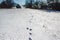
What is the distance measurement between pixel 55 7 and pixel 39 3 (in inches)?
82.9

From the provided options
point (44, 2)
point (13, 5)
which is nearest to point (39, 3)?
point (44, 2)

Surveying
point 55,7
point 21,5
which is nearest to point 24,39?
point 55,7

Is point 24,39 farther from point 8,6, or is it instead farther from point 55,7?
point 8,6

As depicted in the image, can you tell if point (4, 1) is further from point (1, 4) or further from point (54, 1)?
point (54, 1)

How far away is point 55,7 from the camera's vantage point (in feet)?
55.5

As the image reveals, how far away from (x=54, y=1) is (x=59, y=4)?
102 cm

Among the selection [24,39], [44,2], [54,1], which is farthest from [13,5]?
[24,39]

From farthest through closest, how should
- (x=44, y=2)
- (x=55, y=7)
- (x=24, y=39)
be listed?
(x=44, y=2)
(x=55, y=7)
(x=24, y=39)

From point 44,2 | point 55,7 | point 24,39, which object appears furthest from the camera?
point 44,2

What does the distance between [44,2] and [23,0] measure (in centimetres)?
255

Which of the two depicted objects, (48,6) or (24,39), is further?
(48,6)

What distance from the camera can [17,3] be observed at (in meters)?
18.6

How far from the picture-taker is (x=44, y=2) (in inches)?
709

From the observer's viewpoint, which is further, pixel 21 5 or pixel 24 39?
pixel 21 5
